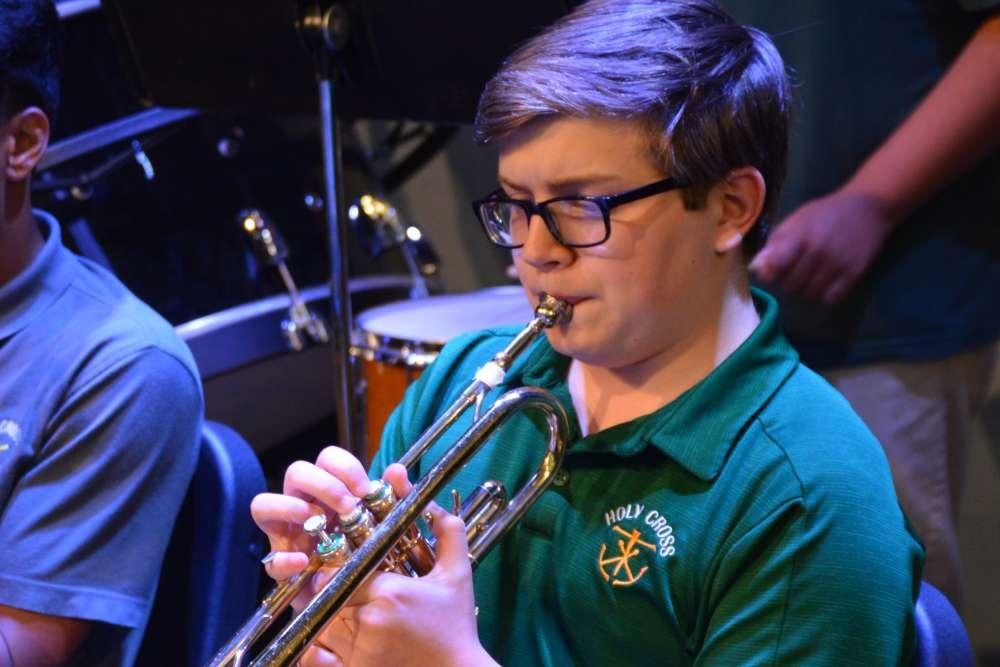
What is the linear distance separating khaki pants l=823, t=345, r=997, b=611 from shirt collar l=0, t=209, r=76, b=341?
892 millimetres

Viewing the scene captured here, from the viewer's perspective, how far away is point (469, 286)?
8.92 ft

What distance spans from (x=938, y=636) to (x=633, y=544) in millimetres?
230

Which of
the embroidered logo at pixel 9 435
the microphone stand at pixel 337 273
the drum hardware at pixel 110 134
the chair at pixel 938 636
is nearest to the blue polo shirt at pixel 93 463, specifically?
the embroidered logo at pixel 9 435

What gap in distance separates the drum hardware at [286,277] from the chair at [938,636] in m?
1.34

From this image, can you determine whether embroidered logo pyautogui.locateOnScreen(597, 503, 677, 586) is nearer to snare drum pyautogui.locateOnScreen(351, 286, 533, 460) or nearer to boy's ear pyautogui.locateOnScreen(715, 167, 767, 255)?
boy's ear pyautogui.locateOnScreen(715, 167, 767, 255)

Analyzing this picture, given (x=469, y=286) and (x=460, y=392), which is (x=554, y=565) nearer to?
(x=460, y=392)

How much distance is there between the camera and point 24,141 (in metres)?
1.30

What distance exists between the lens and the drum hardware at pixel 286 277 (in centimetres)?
206

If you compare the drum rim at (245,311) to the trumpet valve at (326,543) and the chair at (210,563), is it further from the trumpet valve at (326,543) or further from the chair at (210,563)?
the trumpet valve at (326,543)

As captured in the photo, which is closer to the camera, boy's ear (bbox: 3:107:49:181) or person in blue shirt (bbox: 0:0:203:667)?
person in blue shirt (bbox: 0:0:203:667)

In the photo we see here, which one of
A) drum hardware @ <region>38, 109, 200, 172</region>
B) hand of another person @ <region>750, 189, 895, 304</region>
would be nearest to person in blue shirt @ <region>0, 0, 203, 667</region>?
hand of another person @ <region>750, 189, 895, 304</region>

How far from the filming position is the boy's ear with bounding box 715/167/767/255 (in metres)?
0.93

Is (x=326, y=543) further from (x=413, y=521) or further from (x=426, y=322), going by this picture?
(x=426, y=322)

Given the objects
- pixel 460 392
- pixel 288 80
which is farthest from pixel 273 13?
pixel 460 392
